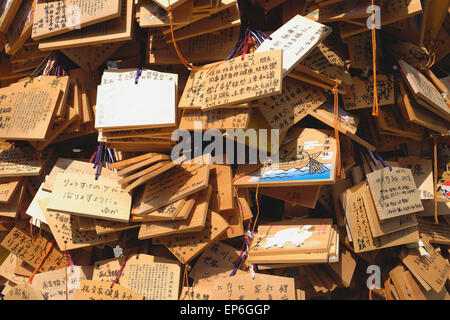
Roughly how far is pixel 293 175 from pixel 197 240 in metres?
0.65

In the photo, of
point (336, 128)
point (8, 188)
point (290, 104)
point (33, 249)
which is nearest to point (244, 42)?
point (290, 104)

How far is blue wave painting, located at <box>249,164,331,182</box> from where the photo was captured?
7.02 feet

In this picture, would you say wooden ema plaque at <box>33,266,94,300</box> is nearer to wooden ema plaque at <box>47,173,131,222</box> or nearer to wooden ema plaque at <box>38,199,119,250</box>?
wooden ema plaque at <box>38,199,119,250</box>

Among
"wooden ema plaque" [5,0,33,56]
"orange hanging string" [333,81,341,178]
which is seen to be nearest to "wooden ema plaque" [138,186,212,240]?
"orange hanging string" [333,81,341,178]

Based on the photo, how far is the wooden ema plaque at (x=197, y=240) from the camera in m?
2.22

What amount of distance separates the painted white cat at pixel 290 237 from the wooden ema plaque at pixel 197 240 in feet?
0.92

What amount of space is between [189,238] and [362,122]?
1349mm

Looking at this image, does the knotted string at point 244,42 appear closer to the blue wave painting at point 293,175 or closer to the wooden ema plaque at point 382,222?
the blue wave painting at point 293,175

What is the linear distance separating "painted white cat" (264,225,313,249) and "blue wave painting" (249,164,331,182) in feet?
1.06

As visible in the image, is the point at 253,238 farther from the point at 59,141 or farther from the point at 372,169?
the point at 59,141

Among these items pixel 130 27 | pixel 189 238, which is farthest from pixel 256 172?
pixel 130 27

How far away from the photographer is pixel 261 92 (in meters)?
1.98

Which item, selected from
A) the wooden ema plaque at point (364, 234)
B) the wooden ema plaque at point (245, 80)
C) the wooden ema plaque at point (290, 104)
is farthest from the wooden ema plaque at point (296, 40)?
the wooden ema plaque at point (364, 234)

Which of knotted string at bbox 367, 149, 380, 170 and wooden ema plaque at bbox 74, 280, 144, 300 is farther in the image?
knotted string at bbox 367, 149, 380, 170
